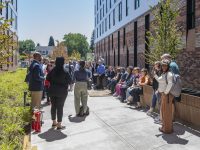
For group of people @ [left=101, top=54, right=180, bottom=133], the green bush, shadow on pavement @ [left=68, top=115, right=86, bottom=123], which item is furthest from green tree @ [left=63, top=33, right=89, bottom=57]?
shadow on pavement @ [left=68, top=115, right=86, bottom=123]

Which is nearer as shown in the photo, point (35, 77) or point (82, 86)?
point (35, 77)

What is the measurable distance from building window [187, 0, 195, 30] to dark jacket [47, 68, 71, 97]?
810cm

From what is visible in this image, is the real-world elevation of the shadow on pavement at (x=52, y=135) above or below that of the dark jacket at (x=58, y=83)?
below

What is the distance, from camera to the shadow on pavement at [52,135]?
7.82 m

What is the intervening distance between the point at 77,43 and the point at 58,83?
133172 millimetres

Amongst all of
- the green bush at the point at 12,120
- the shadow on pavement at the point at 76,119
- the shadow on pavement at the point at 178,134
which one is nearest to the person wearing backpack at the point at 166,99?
the shadow on pavement at the point at 178,134

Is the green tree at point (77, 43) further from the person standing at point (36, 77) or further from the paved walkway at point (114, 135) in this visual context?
the person standing at point (36, 77)

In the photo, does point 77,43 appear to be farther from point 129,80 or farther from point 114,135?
point 114,135

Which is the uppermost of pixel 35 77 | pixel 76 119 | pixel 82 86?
pixel 35 77

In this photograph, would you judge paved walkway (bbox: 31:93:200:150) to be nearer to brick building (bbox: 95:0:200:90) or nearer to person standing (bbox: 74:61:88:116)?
person standing (bbox: 74:61:88:116)

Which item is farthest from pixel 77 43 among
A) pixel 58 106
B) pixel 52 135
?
pixel 52 135

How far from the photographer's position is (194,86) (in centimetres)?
1387

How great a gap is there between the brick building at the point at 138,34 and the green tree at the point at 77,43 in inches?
3579

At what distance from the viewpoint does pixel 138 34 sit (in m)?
24.1
